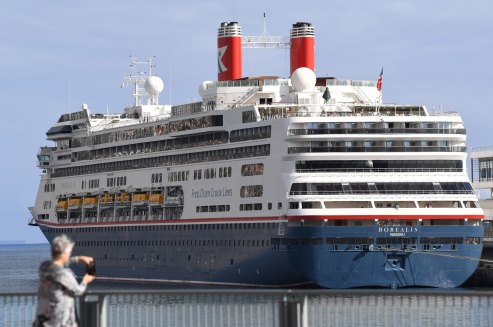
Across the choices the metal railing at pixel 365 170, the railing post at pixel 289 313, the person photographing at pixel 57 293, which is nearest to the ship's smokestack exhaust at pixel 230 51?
the metal railing at pixel 365 170

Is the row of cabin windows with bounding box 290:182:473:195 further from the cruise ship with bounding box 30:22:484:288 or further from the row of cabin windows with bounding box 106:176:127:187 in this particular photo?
the row of cabin windows with bounding box 106:176:127:187

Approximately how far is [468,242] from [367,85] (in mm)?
13226

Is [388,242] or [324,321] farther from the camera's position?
[388,242]

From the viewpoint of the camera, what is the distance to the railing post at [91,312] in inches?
830

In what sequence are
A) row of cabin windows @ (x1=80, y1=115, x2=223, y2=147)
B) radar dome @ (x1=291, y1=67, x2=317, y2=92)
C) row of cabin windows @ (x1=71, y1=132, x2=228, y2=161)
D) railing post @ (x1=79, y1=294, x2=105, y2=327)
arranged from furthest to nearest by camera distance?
row of cabin windows @ (x1=80, y1=115, x2=223, y2=147), row of cabin windows @ (x1=71, y1=132, x2=228, y2=161), radar dome @ (x1=291, y1=67, x2=317, y2=92), railing post @ (x1=79, y1=294, x2=105, y2=327)

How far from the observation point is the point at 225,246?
6594cm

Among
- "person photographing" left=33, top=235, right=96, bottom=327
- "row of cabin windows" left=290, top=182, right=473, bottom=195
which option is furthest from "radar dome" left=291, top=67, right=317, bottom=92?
"person photographing" left=33, top=235, right=96, bottom=327

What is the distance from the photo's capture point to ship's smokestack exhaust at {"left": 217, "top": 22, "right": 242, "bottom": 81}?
77.2m

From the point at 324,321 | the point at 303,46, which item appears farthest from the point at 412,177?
the point at 324,321

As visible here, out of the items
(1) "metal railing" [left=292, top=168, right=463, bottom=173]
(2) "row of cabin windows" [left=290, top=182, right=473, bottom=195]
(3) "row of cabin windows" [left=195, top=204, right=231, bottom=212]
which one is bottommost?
(3) "row of cabin windows" [left=195, top=204, right=231, bottom=212]

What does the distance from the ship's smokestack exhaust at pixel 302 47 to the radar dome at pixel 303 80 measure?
5669 mm

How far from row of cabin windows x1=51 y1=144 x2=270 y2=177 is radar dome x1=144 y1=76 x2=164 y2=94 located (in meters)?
7.42

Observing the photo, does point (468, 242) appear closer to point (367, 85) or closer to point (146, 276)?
point (367, 85)

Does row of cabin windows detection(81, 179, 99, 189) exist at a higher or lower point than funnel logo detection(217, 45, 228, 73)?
lower
